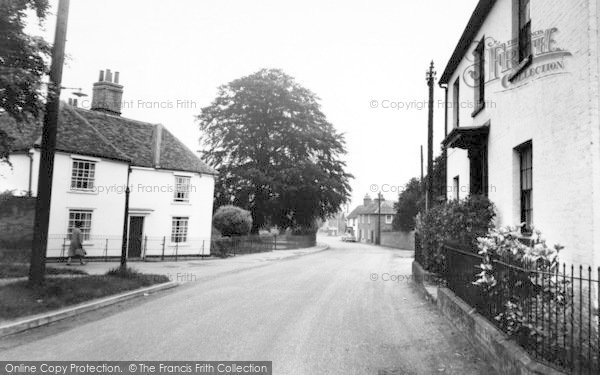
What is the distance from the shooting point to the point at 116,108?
27.0 meters

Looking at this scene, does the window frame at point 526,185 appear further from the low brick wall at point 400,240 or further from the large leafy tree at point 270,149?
the low brick wall at point 400,240

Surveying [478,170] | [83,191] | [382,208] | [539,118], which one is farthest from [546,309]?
[382,208]

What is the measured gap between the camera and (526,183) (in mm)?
8469

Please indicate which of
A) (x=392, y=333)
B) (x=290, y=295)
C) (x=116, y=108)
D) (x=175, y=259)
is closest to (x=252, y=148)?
(x=116, y=108)

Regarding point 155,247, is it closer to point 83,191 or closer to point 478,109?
point 83,191

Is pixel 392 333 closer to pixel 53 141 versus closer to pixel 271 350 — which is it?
pixel 271 350

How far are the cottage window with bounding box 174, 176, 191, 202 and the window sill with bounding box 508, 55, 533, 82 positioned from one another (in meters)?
20.3

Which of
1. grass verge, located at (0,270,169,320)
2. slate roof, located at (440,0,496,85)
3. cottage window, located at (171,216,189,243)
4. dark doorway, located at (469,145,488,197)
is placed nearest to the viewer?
grass verge, located at (0,270,169,320)

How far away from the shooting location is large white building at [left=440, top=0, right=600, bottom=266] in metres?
5.69

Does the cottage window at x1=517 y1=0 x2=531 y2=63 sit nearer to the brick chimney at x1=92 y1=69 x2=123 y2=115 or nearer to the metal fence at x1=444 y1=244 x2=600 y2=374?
the metal fence at x1=444 y1=244 x2=600 y2=374

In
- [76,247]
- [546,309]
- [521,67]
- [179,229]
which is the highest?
[521,67]

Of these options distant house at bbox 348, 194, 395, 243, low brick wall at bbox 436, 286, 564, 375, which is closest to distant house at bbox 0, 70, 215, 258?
low brick wall at bbox 436, 286, 564, 375

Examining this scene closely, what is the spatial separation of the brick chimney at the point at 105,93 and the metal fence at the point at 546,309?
2599 centimetres

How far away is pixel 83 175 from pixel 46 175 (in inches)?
487
